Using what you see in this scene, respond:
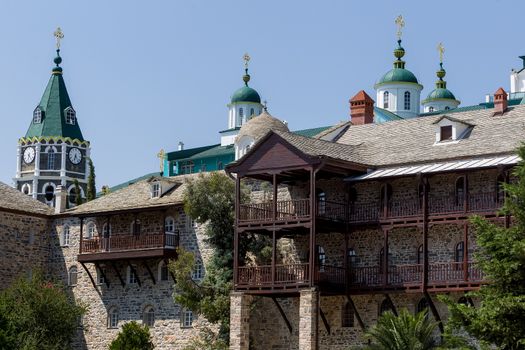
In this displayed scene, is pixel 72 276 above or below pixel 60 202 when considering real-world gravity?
below

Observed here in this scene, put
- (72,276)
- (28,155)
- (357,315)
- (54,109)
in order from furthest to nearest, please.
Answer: (28,155), (54,109), (72,276), (357,315)

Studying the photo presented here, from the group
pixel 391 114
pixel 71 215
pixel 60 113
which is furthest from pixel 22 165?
pixel 71 215

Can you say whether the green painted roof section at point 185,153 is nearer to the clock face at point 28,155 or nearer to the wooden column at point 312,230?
the clock face at point 28,155

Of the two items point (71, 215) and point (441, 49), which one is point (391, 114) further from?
point (71, 215)

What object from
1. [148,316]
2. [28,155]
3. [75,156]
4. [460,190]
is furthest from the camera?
[75,156]

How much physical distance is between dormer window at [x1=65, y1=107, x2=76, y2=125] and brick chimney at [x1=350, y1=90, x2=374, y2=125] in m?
63.8

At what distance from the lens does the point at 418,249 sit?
55.9 meters

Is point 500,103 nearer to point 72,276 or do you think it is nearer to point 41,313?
point 41,313

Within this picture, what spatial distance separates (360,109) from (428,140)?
7840mm

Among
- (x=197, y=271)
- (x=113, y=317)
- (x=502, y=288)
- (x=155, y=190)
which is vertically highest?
(x=155, y=190)

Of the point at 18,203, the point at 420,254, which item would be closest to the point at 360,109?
A: the point at 420,254

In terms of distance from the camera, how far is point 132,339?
62812 mm

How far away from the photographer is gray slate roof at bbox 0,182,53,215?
236 feet

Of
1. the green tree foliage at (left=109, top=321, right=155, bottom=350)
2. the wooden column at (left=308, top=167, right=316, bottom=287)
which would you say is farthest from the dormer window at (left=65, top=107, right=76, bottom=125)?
the wooden column at (left=308, top=167, right=316, bottom=287)
